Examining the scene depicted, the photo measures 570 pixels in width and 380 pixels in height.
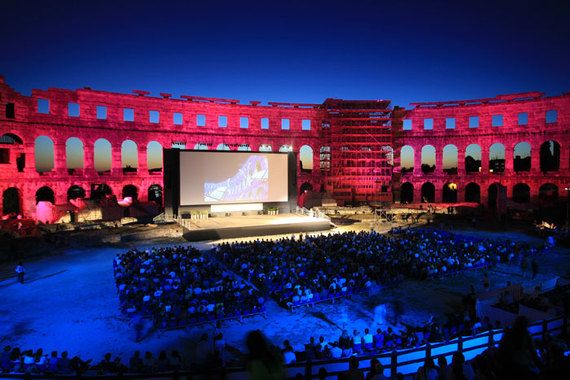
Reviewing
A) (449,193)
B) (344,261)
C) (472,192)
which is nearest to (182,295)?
(344,261)

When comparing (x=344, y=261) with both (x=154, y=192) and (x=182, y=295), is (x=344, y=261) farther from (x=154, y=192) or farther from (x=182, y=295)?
(x=154, y=192)

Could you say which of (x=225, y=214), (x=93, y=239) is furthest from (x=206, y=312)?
(x=225, y=214)

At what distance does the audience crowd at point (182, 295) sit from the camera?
12.0 metres

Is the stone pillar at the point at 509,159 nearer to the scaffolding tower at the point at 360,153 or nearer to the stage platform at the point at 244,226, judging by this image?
the scaffolding tower at the point at 360,153

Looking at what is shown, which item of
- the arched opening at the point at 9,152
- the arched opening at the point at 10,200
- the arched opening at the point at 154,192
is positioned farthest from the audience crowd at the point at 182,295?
the arched opening at the point at 154,192

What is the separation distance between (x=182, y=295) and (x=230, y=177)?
22015 millimetres

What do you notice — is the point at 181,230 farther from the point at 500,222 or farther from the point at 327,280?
the point at 500,222

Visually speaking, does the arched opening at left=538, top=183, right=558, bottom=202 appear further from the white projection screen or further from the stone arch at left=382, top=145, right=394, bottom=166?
the white projection screen

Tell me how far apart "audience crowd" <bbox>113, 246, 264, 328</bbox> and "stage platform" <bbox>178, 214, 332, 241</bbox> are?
11.4 metres

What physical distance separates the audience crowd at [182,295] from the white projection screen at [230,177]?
682 inches

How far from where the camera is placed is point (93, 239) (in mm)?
26984

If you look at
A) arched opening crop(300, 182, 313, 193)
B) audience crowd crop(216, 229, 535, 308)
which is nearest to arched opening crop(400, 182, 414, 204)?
arched opening crop(300, 182, 313, 193)

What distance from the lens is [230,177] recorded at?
3409 cm

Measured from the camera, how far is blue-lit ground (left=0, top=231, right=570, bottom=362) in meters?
11.1
